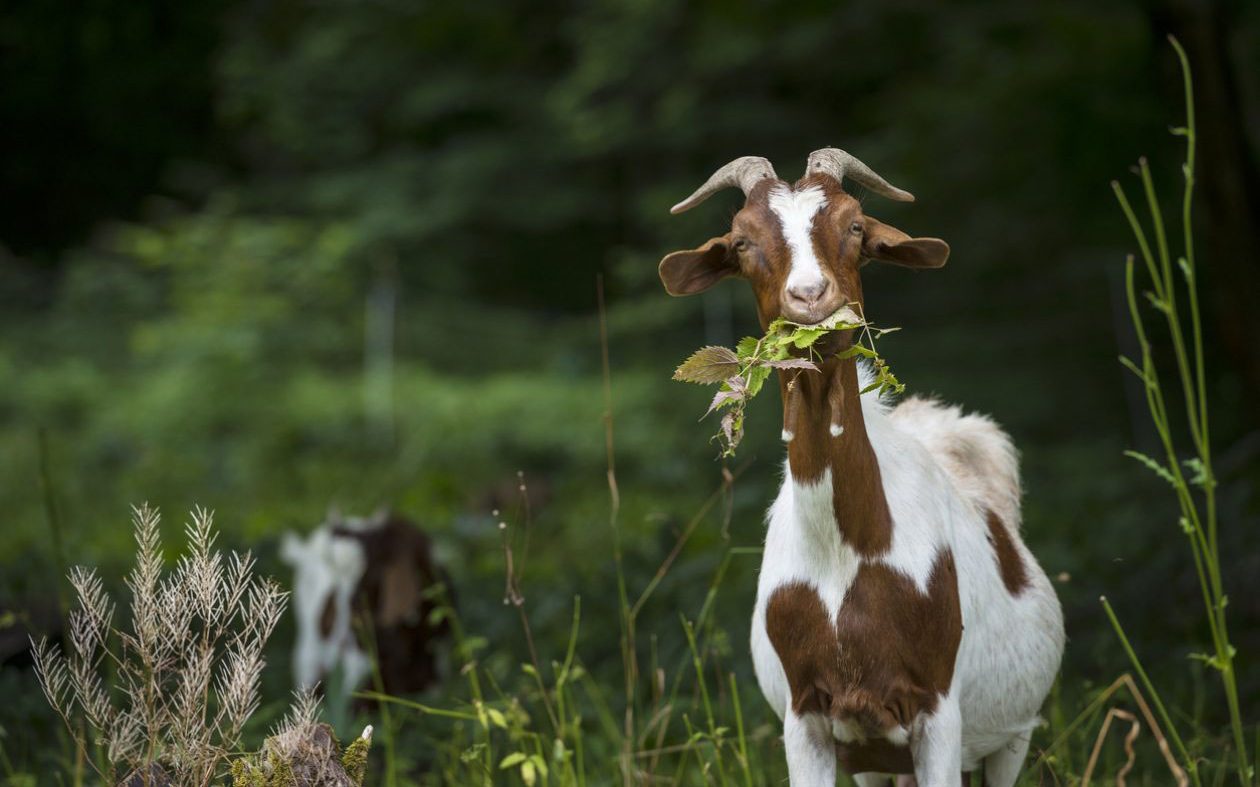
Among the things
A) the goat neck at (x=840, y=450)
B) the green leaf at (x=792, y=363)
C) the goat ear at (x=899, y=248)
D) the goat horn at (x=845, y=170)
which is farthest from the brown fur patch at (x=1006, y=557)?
the green leaf at (x=792, y=363)

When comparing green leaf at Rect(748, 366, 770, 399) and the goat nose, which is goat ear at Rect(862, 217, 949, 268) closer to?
the goat nose

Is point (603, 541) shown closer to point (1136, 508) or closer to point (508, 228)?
point (1136, 508)

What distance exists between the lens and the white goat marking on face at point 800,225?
10.6 ft

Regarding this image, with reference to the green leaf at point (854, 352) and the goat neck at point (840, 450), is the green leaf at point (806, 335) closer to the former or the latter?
the green leaf at point (854, 352)

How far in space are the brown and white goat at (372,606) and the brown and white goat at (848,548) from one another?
10.6ft

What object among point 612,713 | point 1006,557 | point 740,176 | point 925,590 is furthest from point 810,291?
point 612,713

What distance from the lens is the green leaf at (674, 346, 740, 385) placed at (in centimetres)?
327

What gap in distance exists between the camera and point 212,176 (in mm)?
21469

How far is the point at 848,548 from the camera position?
3.54 m

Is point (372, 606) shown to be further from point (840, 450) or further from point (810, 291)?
point (810, 291)

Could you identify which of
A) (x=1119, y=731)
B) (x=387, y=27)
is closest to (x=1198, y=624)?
(x=1119, y=731)

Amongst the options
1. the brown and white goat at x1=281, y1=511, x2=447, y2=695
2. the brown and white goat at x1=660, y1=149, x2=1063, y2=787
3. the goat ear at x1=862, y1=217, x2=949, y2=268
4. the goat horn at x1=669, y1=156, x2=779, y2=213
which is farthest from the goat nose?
the brown and white goat at x1=281, y1=511, x2=447, y2=695

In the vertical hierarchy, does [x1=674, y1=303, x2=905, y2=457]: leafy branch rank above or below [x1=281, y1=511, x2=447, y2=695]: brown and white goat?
above

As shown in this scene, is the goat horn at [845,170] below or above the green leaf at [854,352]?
above
